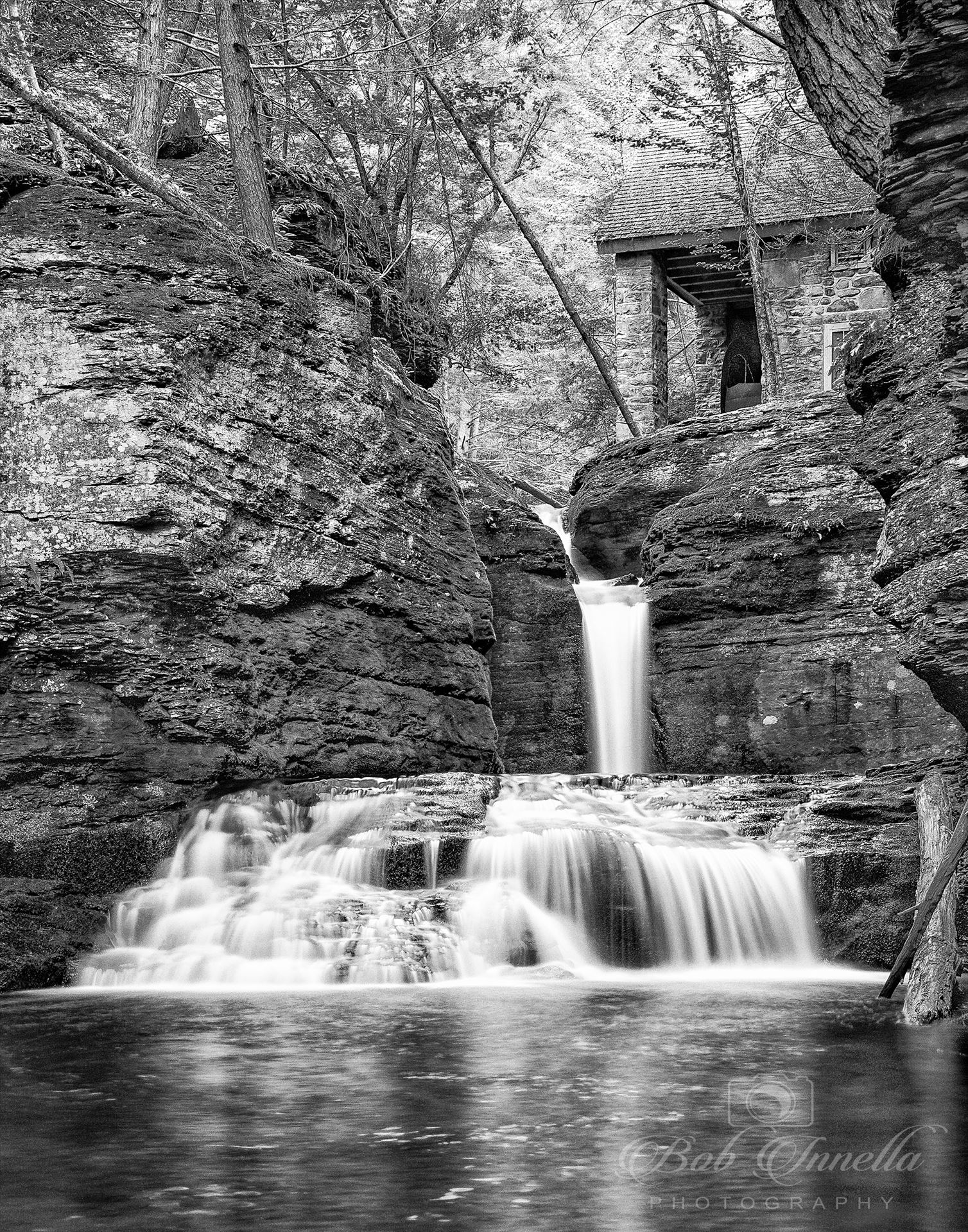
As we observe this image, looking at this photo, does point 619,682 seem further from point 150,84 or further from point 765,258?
point 765,258

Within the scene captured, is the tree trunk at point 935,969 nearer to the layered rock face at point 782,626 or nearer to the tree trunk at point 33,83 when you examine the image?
the layered rock face at point 782,626

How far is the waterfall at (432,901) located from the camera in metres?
7.44

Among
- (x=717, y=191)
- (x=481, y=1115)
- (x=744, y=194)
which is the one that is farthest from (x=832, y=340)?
(x=481, y=1115)

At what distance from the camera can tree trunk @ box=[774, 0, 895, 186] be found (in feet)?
21.6

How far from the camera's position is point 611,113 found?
23062 millimetres

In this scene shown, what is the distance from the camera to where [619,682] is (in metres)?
12.9

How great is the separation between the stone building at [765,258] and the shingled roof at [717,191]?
3cm

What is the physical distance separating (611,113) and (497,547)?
42.5 ft

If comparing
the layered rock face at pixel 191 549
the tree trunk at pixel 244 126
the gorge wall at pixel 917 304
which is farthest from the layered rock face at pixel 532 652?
the gorge wall at pixel 917 304

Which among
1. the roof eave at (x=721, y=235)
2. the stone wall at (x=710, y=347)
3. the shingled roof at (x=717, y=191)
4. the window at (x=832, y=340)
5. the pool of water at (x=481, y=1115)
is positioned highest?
the shingled roof at (x=717, y=191)

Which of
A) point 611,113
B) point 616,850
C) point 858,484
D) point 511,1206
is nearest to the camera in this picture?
point 511,1206

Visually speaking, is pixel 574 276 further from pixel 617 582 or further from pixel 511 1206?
pixel 511 1206

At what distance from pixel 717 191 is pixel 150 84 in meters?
11.3

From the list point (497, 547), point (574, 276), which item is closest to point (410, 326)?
point (497, 547)
